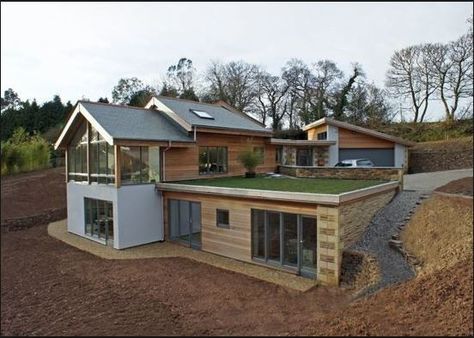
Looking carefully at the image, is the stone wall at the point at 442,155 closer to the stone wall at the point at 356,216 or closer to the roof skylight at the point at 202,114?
the stone wall at the point at 356,216

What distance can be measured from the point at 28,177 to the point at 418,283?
21.2 feet

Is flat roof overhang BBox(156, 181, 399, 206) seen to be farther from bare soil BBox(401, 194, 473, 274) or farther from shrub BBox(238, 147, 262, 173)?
shrub BBox(238, 147, 262, 173)

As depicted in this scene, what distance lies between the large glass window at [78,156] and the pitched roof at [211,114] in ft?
11.0

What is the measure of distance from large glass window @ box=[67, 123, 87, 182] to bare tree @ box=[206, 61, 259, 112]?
13337 millimetres

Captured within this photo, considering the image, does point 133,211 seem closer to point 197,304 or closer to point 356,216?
point 197,304

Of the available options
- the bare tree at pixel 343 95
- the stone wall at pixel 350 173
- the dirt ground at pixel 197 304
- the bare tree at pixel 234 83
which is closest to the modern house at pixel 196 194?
the stone wall at pixel 350 173

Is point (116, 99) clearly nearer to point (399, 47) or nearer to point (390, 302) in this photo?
point (399, 47)

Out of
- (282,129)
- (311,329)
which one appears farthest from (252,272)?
(282,129)

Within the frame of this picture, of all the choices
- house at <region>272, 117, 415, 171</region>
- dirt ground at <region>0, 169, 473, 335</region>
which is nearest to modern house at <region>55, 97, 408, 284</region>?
house at <region>272, 117, 415, 171</region>

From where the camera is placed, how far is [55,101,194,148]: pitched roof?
10970 millimetres

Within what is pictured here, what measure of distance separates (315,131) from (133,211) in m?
9.33

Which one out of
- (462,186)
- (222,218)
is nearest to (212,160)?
(222,218)

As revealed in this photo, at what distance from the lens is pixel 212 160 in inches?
542

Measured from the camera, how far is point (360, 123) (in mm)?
9984
